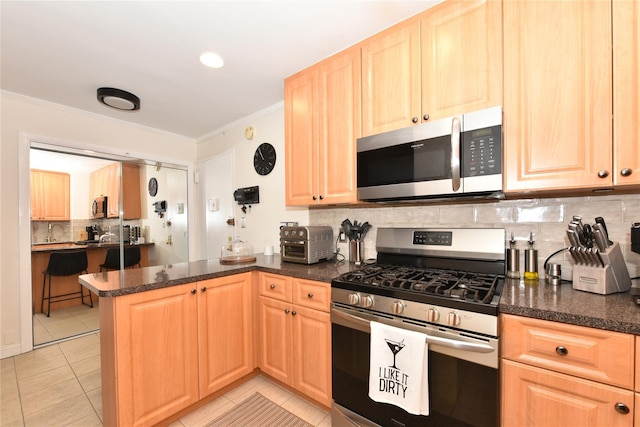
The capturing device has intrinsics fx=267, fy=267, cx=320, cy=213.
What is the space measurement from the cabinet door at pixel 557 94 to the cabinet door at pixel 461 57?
5 cm

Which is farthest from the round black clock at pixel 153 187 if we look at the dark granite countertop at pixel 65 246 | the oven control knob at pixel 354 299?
the oven control knob at pixel 354 299

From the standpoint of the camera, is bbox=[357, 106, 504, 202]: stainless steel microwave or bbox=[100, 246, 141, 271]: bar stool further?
bbox=[100, 246, 141, 271]: bar stool

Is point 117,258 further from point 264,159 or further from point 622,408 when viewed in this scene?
point 622,408

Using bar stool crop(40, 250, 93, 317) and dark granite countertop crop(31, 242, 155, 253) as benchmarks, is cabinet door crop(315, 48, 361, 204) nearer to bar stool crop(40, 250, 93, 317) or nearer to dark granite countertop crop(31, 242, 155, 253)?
dark granite countertop crop(31, 242, 155, 253)

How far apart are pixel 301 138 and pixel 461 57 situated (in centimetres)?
118

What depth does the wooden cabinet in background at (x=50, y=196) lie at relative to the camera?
2867 mm

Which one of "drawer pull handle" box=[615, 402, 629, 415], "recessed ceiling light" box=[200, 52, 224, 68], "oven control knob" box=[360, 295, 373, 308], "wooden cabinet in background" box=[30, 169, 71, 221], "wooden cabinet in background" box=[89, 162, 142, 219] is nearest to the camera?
"drawer pull handle" box=[615, 402, 629, 415]

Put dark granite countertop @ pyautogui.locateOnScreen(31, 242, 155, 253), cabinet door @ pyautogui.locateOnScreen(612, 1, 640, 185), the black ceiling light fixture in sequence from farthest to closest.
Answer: dark granite countertop @ pyautogui.locateOnScreen(31, 242, 155, 253) < the black ceiling light fixture < cabinet door @ pyautogui.locateOnScreen(612, 1, 640, 185)

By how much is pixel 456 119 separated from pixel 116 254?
4184 millimetres

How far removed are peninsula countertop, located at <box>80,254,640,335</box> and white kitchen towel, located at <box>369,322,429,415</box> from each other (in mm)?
401

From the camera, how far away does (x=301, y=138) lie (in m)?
2.15

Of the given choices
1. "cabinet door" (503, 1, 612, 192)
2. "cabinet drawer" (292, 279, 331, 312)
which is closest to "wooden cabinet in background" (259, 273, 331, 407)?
"cabinet drawer" (292, 279, 331, 312)

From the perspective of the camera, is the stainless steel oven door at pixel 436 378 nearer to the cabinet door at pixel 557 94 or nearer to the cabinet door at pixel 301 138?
the cabinet door at pixel 557 94

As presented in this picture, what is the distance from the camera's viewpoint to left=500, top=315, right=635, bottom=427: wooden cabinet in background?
89 centimetres
